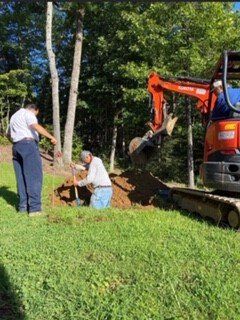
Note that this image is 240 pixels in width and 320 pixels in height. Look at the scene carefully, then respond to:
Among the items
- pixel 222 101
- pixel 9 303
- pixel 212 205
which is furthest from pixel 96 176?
pixel 9 303

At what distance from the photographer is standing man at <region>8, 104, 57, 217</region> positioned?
8.63 meters

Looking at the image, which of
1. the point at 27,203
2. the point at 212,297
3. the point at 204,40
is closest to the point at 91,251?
the point at 212,297

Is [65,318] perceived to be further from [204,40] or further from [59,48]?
[59,48]

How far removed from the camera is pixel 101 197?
Answer: 9812mm

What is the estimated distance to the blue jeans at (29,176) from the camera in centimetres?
858

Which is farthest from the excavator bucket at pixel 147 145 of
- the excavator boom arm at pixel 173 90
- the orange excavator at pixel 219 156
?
the orange excavator at pixel 219 156

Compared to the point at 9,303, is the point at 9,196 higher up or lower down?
higher up

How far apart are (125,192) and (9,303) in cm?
642

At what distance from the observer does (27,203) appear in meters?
8.87

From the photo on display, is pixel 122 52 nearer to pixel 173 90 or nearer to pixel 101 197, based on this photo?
pixel 173 90

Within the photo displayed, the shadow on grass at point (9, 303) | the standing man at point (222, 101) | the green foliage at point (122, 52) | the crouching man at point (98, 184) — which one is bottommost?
the shadow on grass at point (9, 303)

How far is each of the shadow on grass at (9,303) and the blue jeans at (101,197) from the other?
15.7 ft

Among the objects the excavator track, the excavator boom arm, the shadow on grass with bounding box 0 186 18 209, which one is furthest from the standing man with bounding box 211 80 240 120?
the shadow on grass with bounding box 0 186 18 209

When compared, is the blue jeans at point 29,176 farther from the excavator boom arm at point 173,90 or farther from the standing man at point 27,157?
the excavator boom arm at point 173,90
